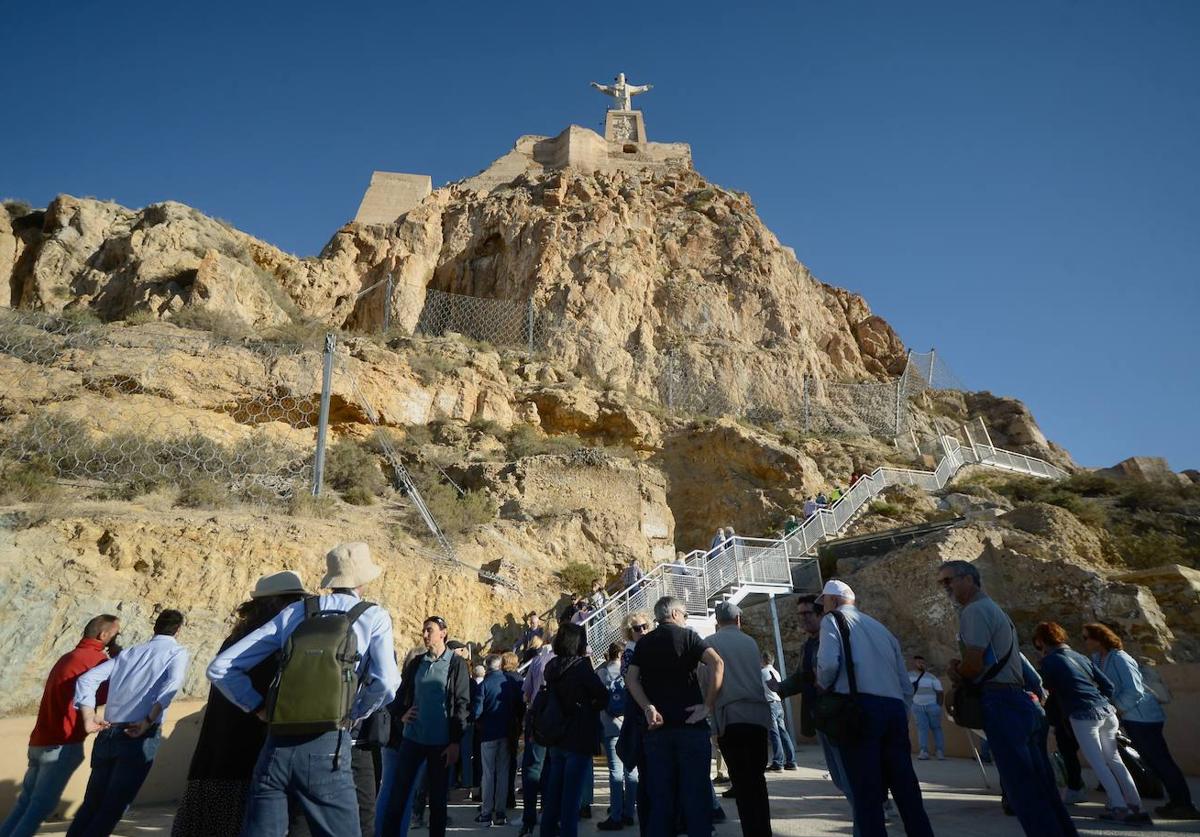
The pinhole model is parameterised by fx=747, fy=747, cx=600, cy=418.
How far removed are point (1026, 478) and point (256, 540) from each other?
23689mm

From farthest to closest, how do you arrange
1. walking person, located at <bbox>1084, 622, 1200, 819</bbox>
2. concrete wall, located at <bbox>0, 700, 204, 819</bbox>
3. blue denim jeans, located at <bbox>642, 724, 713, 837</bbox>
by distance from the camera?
A: concrete wall, located at <bbox>0, 700, 204, 819</bbox> < walking person, located at <bbox>1084, 622, 1200, 819</bbox> < blue denim jeans, located at <bbox>642, 724, 713, 837</bbox>

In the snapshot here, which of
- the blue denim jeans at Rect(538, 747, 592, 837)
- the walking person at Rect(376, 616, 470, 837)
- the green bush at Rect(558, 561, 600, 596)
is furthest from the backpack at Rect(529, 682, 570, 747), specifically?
the green bush at Rect(558, 561, 600, 596)

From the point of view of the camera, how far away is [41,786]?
4656mm

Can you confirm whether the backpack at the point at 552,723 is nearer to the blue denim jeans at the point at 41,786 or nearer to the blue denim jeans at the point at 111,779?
the blue denim jeans at the point at 111,779

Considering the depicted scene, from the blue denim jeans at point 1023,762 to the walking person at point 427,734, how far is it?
10.8 feet

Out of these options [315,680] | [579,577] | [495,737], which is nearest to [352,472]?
[579,577]

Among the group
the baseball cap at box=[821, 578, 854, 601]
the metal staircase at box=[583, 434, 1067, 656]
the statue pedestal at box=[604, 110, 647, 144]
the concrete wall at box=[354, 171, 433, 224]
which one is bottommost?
the baseball cap at box=[821, 578, 854, 601]

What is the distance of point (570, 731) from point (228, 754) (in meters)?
2.30

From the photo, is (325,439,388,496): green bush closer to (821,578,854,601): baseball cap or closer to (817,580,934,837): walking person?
(821,578,854,601): baseball cap

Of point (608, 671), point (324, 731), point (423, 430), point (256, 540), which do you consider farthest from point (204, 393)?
point (324, 731)

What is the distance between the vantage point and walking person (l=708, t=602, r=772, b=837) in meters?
4.45

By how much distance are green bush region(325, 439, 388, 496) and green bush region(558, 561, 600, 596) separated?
456cm

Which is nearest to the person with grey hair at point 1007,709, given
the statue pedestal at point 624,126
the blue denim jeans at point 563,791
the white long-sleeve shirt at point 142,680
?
the blue denim jeans at point 563,791

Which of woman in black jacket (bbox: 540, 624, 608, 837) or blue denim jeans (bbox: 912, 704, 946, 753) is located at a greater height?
blue denim jeans (bbox: 912, 704, 946, 753)
